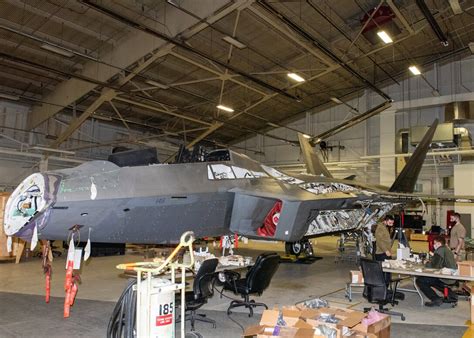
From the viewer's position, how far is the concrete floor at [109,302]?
19.7 ft

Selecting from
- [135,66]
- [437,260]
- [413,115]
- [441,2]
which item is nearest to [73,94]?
[135,66]

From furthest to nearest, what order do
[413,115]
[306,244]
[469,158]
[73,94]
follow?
[413,115], [469,158], [73,94], [306,244]

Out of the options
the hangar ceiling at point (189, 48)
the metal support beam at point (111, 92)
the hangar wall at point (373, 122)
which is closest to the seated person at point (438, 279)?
the hangar ceiling at point (189, 48)

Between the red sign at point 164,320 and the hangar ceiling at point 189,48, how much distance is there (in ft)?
25.3

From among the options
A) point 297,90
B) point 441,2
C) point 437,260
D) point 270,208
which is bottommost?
point 437,260

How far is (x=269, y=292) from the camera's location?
8.91 meters

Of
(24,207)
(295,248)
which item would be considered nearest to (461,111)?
(295,248)

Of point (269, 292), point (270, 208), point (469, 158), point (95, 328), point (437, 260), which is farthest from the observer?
point (469, 158)

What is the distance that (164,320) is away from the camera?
381cm

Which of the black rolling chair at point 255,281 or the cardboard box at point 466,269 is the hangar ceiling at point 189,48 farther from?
the cardboard box at point 466,269

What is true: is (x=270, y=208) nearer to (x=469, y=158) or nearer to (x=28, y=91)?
(x=28, y=91)

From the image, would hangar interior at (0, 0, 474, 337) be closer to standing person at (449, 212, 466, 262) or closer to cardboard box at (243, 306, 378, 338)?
standing person at (449, 212, 466, 262)

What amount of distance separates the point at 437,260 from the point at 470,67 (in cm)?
1908

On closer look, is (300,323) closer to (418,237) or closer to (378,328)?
(378,328)
